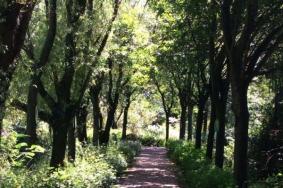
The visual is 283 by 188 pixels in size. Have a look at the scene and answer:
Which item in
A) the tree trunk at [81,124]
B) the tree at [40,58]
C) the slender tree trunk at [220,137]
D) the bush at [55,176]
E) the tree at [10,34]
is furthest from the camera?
the tree trunk at [81,124]

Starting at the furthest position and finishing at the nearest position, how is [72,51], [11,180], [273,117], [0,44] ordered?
[273,117], [72,51], [11,180], [0,44]

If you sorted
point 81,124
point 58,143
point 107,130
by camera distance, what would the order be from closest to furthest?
point 58,143, point 107,130, point 81,124

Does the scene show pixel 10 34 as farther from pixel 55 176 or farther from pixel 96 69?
pixel 96 69

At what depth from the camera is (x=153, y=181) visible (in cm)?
1914

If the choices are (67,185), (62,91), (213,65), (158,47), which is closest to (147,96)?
(158,47)

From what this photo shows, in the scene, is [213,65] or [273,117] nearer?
[213,65]

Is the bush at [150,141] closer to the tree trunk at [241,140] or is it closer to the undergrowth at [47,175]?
the undergrowth at [47,175]

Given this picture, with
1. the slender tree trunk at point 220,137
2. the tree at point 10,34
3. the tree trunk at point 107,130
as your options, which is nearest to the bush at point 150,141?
the tree trunk at point 107,130

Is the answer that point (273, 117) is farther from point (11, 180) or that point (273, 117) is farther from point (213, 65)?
point (11, 180)

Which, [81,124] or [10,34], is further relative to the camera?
[81,124]

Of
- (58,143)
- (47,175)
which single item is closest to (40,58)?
(47,175)

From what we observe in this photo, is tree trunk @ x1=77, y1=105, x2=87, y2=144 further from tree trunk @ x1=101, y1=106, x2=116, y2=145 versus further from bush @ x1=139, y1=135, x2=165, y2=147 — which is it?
bush @ x1=139, y1=135, x2=165, y2=147

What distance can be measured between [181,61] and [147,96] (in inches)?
1191

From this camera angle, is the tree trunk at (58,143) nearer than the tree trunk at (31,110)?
Yes
